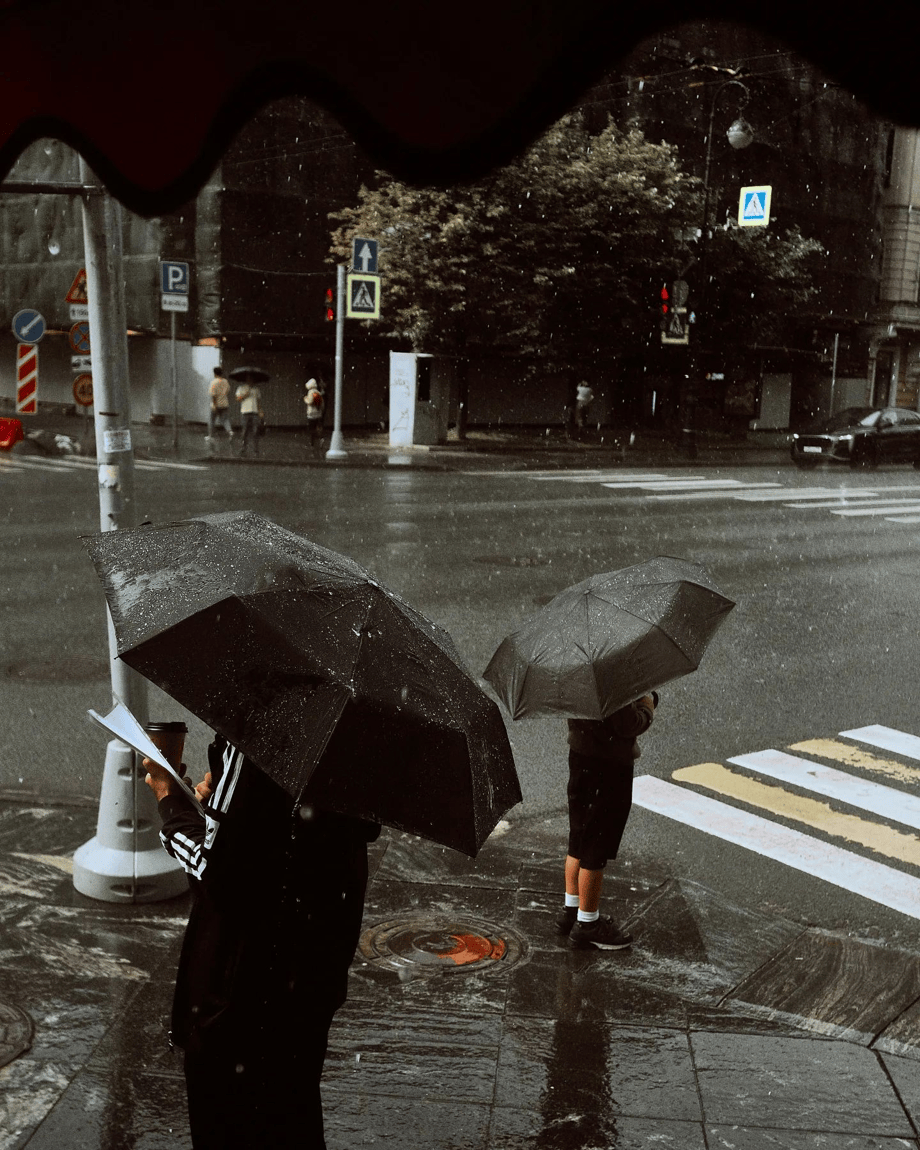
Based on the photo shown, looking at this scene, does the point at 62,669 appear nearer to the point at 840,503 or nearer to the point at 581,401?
the point at 840,503

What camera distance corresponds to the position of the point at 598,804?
16.3 feet

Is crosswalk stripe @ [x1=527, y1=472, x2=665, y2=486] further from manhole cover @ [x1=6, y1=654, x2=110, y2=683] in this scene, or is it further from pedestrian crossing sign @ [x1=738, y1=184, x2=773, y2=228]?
manhole cover @ [x1=6, y1=654, x2=110, y2=683]

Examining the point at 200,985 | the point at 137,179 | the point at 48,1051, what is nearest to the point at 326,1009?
the point at 200,985

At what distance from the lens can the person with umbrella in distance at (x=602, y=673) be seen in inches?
180

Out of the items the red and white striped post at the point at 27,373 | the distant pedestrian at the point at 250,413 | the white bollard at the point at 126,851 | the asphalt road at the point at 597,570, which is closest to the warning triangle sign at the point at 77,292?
the red and white striped post at the point at 27,373

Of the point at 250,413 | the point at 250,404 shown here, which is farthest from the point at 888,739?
the point at 250,413

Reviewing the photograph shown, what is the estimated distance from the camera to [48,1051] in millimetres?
4070

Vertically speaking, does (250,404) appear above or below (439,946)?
above

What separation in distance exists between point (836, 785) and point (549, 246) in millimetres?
24424

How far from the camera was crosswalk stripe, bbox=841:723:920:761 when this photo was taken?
806 cm

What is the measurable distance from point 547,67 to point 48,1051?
345cm

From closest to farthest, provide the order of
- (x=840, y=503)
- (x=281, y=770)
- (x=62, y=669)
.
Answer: (x=281, y=770), (x=62, y=669), (x=840, y=503)

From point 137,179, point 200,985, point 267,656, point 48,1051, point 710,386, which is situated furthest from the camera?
point 710,386

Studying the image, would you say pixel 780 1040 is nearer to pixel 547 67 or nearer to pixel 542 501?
pixel 547 67
